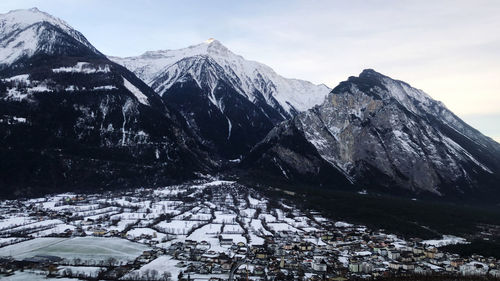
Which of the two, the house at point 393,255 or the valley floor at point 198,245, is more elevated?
the house at point 393,255

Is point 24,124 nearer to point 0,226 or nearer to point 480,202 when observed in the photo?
point 0,226

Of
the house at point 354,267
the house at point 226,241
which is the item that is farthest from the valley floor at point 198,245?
the house at point 354,267

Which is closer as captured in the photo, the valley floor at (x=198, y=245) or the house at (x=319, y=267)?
the valley floor at (x=198, y=245)

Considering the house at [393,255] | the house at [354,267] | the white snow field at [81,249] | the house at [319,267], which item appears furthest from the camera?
the house at [393,255]

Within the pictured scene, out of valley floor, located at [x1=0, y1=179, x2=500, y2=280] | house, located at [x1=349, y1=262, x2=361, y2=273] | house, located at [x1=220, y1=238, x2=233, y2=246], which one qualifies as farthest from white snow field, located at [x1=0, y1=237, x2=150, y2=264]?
house, located at [x1=349, y1=262, x2=361, y2=273]

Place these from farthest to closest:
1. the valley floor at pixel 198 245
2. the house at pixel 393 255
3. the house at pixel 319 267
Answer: the house at pixel 393 255, the house at pixel 319 267, the valley floor at pixel 198 245

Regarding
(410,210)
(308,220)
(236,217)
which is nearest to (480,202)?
(410,210)

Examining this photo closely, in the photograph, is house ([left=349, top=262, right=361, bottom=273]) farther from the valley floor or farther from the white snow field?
the white snow field

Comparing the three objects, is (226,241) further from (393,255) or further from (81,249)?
(393,255)

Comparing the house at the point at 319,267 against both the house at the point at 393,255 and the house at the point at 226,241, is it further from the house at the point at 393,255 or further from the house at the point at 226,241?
the house at the point at 226,241
